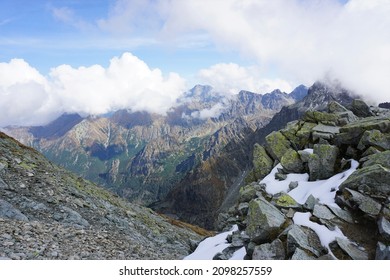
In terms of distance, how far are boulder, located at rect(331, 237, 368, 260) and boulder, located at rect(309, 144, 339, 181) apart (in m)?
8.34

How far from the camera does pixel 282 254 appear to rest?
59.8ft

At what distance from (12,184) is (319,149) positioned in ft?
102

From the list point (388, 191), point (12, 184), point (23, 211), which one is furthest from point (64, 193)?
point (388, 191)

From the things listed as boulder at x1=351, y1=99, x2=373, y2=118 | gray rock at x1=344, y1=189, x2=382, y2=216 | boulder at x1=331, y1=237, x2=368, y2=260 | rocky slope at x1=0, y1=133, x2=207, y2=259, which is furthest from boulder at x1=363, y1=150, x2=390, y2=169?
boulder at x1=351, y1=99, x2=373, y2=118

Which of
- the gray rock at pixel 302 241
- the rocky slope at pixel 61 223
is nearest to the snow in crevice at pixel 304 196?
the gray rock at pixel 302 241

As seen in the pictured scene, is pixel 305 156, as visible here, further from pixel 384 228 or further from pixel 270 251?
pixel 270 251

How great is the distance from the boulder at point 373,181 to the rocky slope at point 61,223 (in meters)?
16.2

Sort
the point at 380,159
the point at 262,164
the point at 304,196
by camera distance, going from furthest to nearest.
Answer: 1. the point at 262,164
2. the point at 304,196
3. the point at 380,159

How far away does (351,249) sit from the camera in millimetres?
17750

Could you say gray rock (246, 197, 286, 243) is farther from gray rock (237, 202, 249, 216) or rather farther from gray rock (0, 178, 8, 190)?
gray rock (0, 178, 8, 190)

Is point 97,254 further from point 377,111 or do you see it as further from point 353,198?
point 377,111

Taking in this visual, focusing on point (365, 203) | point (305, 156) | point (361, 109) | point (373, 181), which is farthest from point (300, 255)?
point (361, 109)

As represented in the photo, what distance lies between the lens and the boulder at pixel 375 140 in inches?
Result: 1025

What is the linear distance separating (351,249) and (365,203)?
3.72 meters
